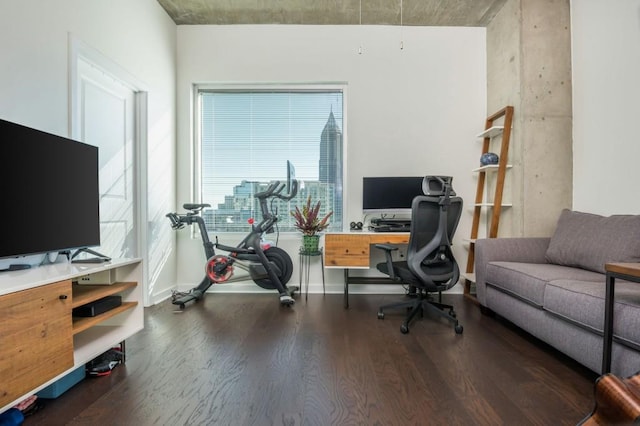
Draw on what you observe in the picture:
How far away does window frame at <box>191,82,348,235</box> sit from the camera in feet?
12.0

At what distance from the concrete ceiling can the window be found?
0.75 meters

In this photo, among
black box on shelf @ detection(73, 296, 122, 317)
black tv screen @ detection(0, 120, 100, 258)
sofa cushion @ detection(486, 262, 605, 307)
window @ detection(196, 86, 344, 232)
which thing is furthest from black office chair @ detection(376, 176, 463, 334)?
black tv screen @ detection(0, 120, 100, 258)

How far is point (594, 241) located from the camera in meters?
2.26

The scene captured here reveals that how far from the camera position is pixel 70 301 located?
1.49 m

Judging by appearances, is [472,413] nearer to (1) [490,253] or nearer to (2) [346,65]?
(1) [490,253]

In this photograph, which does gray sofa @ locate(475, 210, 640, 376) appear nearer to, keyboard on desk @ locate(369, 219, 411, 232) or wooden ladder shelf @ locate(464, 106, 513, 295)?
wooden ladder shelf @ locate(464, 106, 513, 295)

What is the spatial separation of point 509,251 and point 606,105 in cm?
143

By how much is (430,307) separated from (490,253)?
719 millimetres

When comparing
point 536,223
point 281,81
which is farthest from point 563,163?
point 281,81

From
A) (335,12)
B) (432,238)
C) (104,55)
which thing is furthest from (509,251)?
(104,55)

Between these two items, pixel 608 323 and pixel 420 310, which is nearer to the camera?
pixel 608 323

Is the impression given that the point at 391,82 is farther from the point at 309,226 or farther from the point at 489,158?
the point at 309,226

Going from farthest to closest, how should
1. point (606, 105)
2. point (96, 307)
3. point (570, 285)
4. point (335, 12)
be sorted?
point (335, 12) → point (606, 105) → point (570, 285) → point (96, 307)

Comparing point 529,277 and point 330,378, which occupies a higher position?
point 529,277
